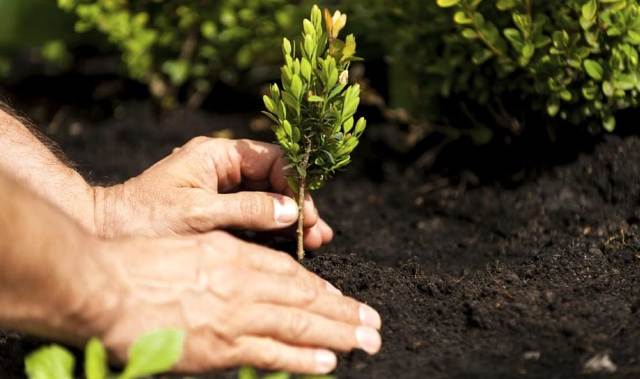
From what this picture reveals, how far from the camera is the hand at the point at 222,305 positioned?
6.64 ft

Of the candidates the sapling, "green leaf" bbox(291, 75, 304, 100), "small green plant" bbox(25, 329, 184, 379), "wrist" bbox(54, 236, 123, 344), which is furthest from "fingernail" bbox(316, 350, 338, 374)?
"green leaf" bbox(291, 75, 304, 100)

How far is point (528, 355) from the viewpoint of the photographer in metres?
2.23

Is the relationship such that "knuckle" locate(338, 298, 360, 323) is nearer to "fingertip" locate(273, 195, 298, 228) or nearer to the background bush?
"fingertip" locate(273, 195, 298, 228)

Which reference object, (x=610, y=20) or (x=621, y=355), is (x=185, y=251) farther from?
(x=610, y=20)

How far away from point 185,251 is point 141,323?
0.20m

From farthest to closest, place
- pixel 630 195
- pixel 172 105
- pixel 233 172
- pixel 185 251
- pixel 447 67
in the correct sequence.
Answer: pixel 172 105, pixel 447 67, pixel 630 195, pixel 233 172, pixel 185 251

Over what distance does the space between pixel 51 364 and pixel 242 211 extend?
0.82 m

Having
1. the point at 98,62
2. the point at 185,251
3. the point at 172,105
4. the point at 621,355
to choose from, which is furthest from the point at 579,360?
the point at 98,62

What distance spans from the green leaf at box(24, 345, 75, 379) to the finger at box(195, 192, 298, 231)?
77cm

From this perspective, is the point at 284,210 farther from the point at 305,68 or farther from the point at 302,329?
the point at 302,329

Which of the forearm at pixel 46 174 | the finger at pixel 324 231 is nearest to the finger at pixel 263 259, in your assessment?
the finger at pixel 324 231

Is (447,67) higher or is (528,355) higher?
(447,67)

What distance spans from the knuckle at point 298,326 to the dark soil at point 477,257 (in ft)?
0.56

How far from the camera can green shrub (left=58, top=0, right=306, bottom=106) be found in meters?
4.24
